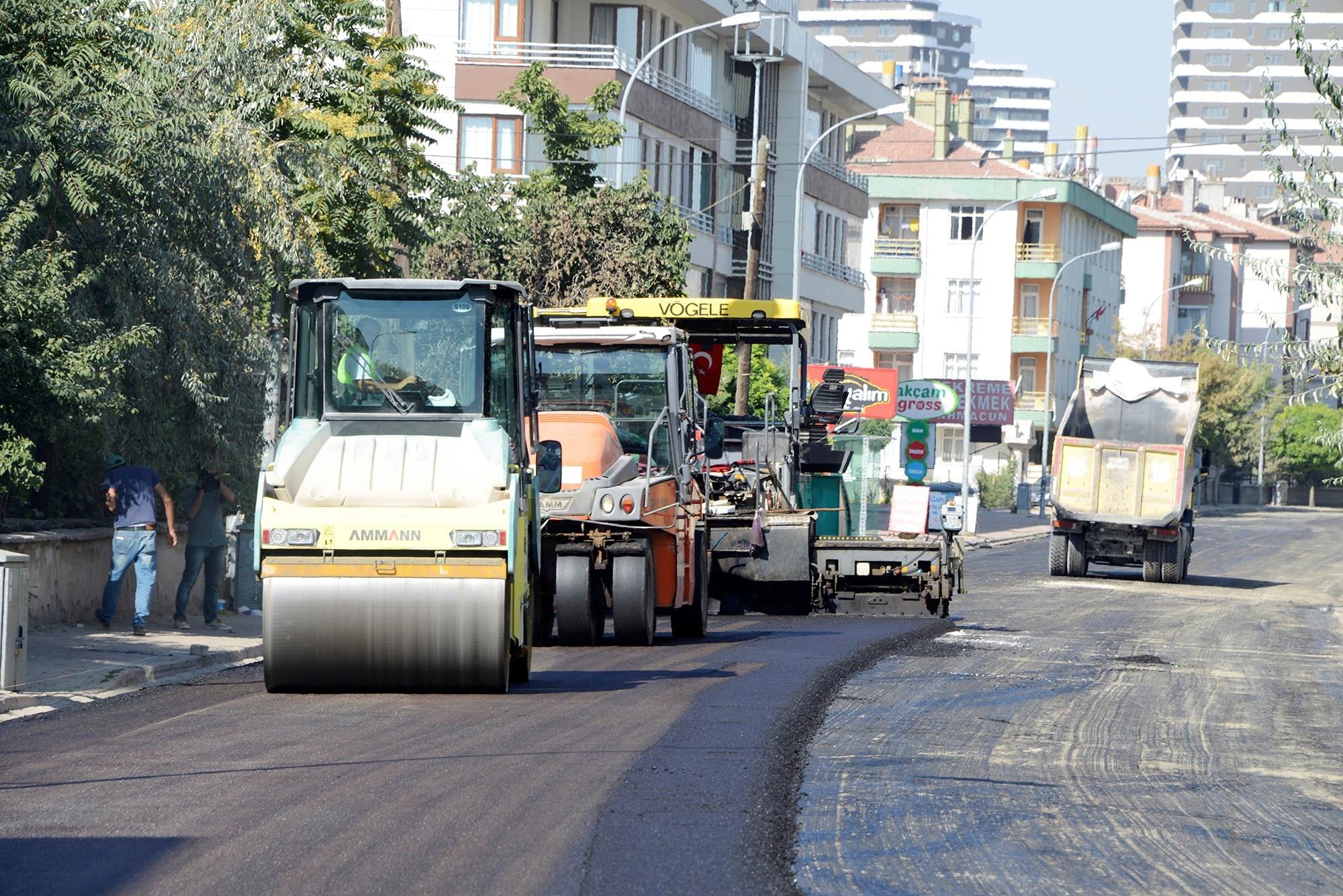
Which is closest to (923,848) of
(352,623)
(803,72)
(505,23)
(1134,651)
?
(352,623)

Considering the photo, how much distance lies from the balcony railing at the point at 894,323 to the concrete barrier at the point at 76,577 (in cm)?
6631

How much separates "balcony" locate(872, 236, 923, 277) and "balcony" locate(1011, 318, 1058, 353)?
18.0ft

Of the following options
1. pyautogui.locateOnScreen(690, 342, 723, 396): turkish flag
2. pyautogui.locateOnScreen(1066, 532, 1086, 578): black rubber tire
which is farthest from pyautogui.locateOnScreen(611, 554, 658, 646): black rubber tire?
pyautogui.locateOnScreen(1066, 532, 1086, 578): black rubber tire

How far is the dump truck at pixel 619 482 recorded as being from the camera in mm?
16484

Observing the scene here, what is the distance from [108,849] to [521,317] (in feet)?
22.2

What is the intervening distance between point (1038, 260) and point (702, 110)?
133 feet

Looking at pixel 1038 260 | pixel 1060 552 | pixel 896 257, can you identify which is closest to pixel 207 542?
pixel 1060 552

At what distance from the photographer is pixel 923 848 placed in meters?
8.53

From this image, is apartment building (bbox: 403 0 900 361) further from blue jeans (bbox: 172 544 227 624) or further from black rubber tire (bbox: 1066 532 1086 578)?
blue jeans (bbox: 172 544 227 624)

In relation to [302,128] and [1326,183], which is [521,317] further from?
[302,128]

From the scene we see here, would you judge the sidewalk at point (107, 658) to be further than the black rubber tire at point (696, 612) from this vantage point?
No

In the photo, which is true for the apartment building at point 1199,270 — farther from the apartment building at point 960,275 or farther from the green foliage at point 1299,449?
the apartment building at point 960,275

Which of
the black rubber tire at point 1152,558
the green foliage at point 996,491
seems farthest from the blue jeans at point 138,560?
the green foliage at point 996,491

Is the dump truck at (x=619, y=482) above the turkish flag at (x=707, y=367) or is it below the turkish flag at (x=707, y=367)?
below
